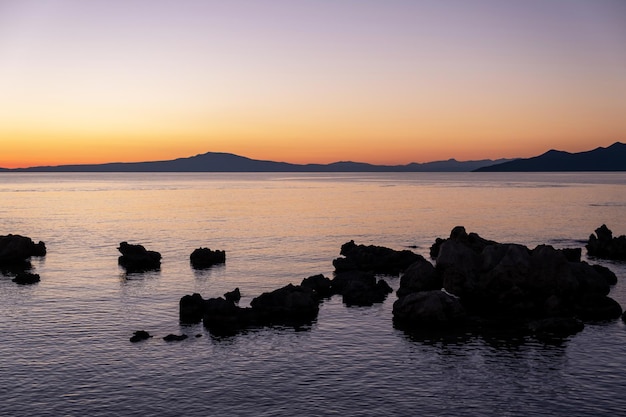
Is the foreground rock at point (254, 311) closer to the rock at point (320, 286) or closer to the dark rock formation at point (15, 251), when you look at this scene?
the rock at point (320, 286)

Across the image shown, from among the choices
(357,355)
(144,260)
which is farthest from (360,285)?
(144,260)

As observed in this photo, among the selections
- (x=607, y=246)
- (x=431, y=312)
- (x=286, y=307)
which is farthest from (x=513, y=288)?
(x=607, y=246)

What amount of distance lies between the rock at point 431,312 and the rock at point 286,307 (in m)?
8.43

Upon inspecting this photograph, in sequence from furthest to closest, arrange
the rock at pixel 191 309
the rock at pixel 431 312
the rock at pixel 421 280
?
the rock at pixel 421 280, the rock at pixel 191 309, the rock at pixel 431 312

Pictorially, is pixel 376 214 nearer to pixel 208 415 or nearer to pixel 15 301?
pixel 15 301

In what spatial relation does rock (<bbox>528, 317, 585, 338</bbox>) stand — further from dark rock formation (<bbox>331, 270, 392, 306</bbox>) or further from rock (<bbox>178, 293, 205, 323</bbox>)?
rock (<bbox>178, 293, 205, 323</bbox>)

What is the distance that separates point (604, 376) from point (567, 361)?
350 centimetres

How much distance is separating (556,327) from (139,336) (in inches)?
1405

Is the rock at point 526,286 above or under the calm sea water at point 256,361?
above

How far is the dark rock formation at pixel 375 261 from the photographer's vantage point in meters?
82.9

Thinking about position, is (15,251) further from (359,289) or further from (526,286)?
(526,286)

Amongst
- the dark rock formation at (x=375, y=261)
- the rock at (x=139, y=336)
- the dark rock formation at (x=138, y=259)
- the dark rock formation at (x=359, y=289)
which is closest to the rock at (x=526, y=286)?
the dark rock formation at (x=359, y=289)

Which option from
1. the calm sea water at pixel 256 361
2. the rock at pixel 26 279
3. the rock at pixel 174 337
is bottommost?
the calm sea water at pixel 256 361

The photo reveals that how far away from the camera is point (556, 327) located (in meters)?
51.7
